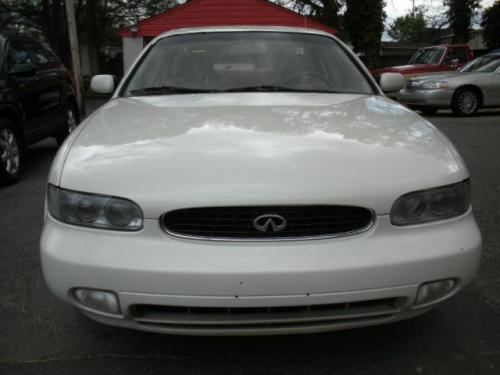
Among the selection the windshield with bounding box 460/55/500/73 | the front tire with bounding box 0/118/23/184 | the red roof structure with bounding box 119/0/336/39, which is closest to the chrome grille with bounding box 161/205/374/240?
the front tire with bounding box 0/118/23/184

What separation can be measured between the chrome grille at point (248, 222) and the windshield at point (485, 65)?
36.3 ft

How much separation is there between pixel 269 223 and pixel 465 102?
1063cm

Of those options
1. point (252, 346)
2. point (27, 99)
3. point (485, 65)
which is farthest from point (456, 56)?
point (252, 346)

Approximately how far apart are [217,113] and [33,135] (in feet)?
14.1

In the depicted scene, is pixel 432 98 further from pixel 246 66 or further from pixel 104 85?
pixel 104 85

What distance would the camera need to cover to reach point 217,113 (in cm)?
257

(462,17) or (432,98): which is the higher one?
(462,17)

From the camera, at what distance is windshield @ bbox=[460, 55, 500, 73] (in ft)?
38.0

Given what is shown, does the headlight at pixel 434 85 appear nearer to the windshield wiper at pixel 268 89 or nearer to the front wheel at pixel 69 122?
the front wheel at pixel 69 122

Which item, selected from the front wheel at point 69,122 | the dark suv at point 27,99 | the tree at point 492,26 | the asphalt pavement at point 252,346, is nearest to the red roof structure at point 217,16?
the front wheel at point 69,122

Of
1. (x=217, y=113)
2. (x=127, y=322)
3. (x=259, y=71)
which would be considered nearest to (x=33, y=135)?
(x=259, y=71)

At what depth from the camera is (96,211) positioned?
197cm

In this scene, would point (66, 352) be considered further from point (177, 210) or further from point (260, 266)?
point (260, 266)

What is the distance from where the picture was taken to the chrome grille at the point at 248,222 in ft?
6.26
